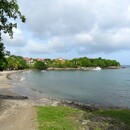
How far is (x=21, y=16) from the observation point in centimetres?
2700

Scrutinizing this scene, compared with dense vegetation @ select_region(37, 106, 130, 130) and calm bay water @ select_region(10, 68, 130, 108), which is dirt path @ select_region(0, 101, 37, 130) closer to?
dense vegetation @ select_region(37, 106, 130, 130)

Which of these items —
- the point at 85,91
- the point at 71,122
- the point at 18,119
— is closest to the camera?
the point at 71,122

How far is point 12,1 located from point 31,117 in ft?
35.7

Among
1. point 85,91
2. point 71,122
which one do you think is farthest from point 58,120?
point 85,91

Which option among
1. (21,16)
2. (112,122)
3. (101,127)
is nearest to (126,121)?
(112,122)

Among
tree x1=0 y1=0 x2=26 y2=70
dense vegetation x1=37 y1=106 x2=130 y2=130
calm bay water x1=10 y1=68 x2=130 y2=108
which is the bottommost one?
calm bay water x1=10 y1=68 x2=130 y2=108

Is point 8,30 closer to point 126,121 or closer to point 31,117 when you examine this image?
point 31,117

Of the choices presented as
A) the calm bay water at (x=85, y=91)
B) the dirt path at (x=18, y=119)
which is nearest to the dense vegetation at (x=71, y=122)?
the dirt path at (x=18, y=119)

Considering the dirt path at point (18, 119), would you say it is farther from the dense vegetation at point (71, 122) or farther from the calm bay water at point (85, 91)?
the calm bay water at point (85, 91)

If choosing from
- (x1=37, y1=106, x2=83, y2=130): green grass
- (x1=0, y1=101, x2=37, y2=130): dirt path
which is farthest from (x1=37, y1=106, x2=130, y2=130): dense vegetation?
(x1=0, y1=101, x2=37, y2=130): dirt path

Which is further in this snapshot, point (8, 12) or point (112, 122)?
point (8, 12)

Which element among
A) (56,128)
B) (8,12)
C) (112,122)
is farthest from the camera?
(8,12)

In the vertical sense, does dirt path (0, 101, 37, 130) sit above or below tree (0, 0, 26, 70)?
below

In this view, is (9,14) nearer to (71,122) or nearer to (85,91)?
(71,122)
